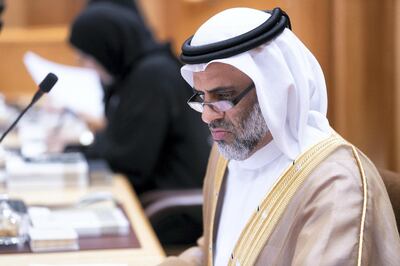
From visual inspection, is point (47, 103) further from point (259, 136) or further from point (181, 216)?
point (259, 136)

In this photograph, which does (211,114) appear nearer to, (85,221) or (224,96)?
(224,96)

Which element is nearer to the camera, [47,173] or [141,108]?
[47,173]

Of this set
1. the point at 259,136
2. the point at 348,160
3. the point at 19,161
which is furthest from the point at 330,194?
the point at 19,161

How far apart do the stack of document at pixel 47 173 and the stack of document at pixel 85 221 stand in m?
0.55

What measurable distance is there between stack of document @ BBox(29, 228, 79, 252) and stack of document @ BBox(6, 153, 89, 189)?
3.20 ft

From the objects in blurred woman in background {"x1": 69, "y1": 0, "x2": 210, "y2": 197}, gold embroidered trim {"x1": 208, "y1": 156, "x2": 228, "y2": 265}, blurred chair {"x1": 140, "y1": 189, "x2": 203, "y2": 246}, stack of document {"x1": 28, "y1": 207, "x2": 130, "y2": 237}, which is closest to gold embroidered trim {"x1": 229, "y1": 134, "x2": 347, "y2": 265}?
gold embroidered trim {"x1": 208, "y1": 156, "x2": 228, "y2": 265}

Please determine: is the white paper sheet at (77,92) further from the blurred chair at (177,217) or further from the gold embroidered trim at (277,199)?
the gold embroidered trim at (277,199)

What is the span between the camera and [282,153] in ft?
6.88

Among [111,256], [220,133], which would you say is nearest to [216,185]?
[220,133]

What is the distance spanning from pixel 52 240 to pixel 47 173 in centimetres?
109

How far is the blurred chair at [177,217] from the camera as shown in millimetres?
3826

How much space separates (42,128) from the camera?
17.4 feet

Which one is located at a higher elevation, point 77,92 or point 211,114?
point 211,114

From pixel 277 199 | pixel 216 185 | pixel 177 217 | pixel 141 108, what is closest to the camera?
pixel 277 199
